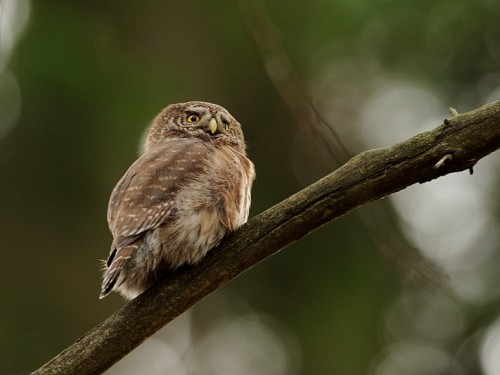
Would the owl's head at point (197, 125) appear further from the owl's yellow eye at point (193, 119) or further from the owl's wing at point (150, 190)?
the owl's wing at point (150, 190)

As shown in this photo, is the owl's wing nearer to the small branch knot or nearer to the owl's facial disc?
the owl's facial disc

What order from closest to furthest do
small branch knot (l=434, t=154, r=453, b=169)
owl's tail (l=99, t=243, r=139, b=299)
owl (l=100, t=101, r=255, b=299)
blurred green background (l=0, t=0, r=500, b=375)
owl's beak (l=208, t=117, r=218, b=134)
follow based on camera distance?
small branch knot (l=434, t=154, r=453, b=169) → owl's tail (l=99, t=243, r=139, b=299) → owl (l=100, t=101, r=255, b=299) → owl's beak (l=208, t=117, r=218, b=134) → blurred green background (l=0, t=0, r=500, b=375)

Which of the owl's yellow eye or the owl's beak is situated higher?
the owl's yellow eye

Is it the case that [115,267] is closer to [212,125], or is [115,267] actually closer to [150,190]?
[150,190]

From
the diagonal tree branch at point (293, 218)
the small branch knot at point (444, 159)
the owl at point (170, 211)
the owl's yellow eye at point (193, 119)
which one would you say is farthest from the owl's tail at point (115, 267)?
the owl's yellow eye at point (193, 119)

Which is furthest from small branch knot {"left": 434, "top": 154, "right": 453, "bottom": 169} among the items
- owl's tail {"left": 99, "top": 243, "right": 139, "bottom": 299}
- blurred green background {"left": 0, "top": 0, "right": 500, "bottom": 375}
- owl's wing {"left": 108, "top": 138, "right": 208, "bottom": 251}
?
blurred green background {"left": 0, "top": 0, "right": 500, "bottom": 375}

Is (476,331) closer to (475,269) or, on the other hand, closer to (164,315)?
(475,269)

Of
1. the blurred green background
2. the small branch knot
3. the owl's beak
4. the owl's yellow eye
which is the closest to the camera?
the small branch knot
